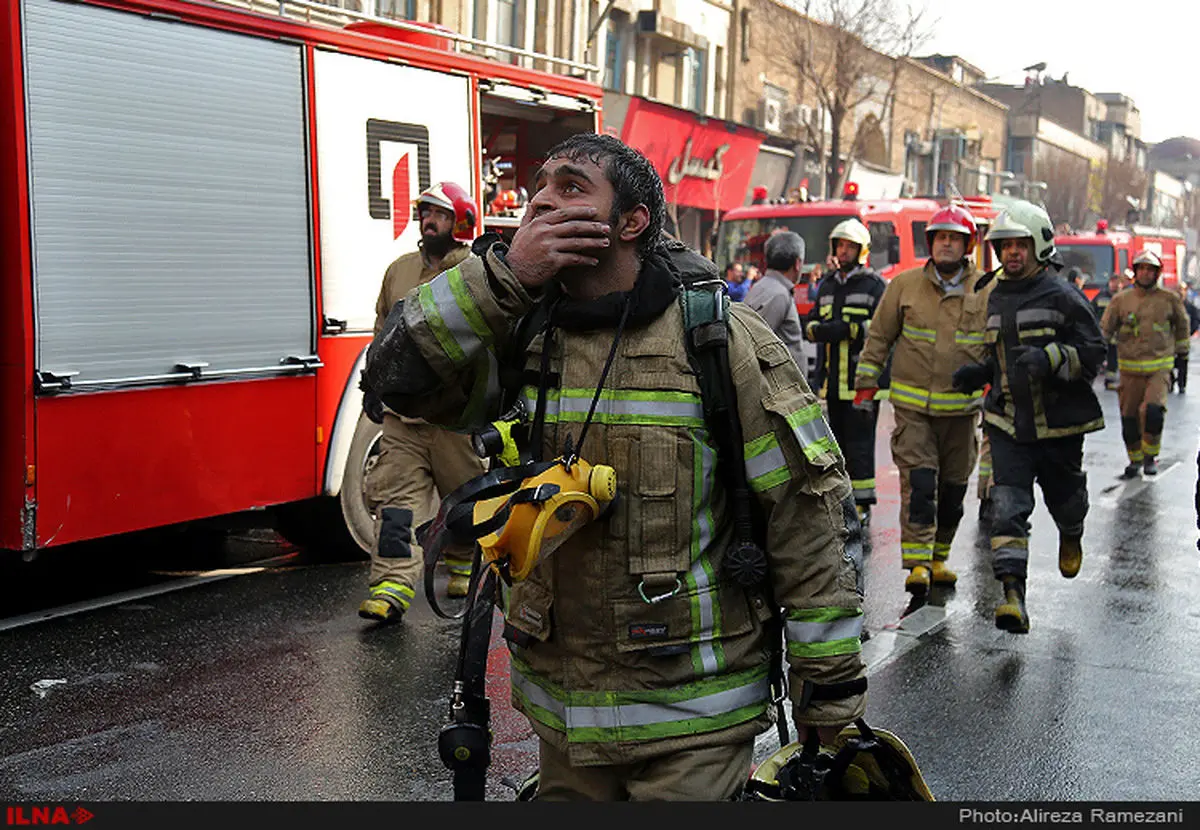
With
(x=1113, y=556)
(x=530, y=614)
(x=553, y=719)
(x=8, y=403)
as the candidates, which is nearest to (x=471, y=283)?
(x=530, y=614)

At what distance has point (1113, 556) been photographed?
29.2 ft

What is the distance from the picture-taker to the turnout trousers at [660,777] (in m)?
2.72

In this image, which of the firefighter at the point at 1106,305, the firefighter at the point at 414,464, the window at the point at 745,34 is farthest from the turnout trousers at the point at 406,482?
the window at the point at 745,34

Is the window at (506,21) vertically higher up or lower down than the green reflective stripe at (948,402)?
higher up

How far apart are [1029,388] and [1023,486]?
48 cm

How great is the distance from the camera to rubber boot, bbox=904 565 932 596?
7414 mm

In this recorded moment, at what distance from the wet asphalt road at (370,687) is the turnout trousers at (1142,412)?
439 cm

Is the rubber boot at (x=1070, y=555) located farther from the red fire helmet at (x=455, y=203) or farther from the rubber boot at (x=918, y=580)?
the red fire helmet at (x=455, y=203)

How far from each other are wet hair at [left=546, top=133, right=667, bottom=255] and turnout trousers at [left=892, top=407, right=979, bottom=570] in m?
4.84

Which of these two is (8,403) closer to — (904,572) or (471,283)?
(471,283)

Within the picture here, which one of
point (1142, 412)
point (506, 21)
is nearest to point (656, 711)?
point (1142, 412)

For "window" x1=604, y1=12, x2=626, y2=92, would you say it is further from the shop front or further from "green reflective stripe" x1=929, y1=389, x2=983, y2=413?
"green reflective stripe" x1=929, y1=389, x2=983, y2=413

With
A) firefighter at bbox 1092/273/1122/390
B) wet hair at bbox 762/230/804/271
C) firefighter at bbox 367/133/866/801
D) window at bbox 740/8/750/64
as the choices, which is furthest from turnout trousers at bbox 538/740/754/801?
window at bbox 740/8/750/64

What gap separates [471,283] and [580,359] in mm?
265
